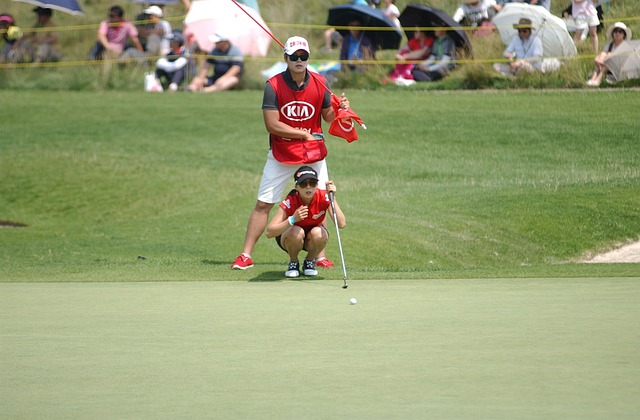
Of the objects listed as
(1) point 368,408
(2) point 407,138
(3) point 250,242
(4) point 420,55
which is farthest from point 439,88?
(1) point 368,408

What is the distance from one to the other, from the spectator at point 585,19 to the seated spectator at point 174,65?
8.65 m

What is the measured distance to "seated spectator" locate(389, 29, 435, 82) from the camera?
73.7 feet

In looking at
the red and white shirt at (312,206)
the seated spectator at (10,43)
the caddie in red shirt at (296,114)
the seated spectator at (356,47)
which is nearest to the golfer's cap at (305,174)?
the red and white shirt at (312,206)

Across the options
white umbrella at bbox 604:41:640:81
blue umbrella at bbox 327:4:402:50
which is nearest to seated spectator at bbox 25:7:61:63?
blue umbrella at bbox 327:4:402:50

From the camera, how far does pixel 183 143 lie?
20.1 meters

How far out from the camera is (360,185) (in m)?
16.6

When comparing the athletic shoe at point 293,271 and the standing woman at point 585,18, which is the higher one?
the standing woman at point 585,18

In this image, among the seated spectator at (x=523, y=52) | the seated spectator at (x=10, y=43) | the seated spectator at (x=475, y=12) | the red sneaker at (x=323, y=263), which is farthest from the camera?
the seated spectator at (x=10, y=43)

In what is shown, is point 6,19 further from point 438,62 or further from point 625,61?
point 625,61

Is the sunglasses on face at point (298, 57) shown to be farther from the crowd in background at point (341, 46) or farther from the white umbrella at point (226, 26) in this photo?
the white umbrella at point (226, 26)

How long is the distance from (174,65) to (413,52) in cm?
560

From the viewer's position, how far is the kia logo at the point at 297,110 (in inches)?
400

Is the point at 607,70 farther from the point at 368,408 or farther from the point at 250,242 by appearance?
the point at 368,408

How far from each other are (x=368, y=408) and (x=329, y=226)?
9701 millimetres
